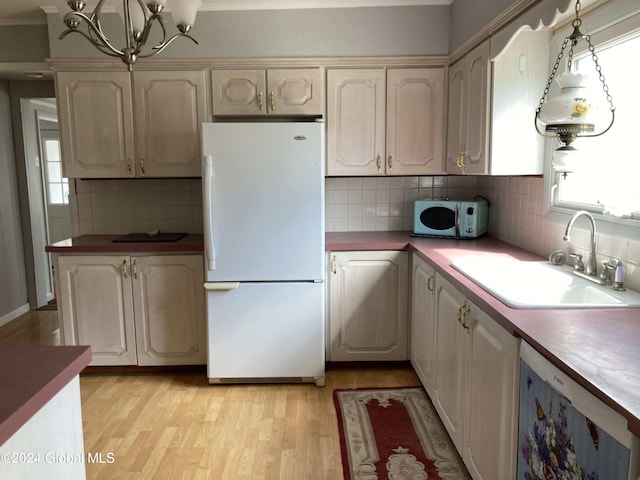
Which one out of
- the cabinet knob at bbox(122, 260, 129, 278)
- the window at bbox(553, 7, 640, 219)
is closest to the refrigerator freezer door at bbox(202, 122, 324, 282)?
the cabinet knob at bbox(122, 260, 129, 278)

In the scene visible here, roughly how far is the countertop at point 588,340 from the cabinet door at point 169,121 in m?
1.86

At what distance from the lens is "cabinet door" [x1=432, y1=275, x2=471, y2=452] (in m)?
2.06

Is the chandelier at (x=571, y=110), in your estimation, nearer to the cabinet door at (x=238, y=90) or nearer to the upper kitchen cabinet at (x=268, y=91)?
the upper kitchen cabinet at (x=268, y=91)

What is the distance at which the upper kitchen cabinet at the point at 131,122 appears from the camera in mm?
3143

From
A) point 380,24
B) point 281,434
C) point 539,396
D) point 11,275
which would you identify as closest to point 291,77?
point 380,24

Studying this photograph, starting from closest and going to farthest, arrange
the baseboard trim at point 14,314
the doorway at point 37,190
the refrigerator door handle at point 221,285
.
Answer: the refrigerator door handle at point 221,285, the baseboard trim at point 14,314, the doorway at point 37,190

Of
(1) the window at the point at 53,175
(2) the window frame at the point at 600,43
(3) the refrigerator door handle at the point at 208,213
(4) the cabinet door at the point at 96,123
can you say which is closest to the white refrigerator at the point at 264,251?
(3) the refrigerator door handle at the point at 208,213

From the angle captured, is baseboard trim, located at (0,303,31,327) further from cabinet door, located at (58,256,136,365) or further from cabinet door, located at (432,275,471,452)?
cabinet door, located at (432,275,471,452)

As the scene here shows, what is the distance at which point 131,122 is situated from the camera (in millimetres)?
3172

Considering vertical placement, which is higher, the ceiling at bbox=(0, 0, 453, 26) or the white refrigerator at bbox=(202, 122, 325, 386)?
the ceiling at bbox=(0, 0, 453, 26)

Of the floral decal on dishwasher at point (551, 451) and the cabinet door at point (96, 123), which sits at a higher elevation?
the cabinet door at point (96, 123)

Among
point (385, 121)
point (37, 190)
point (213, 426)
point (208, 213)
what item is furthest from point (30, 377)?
point (37, 190)

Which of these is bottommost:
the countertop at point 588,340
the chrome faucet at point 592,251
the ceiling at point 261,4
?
the countertop at point 588,340

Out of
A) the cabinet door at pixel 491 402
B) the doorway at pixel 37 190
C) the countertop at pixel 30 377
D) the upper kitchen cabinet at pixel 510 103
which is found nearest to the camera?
the countertop at pixel 30 377
